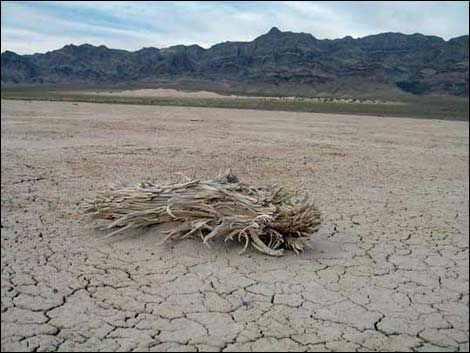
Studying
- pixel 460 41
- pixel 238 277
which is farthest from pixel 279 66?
pixel 238 277

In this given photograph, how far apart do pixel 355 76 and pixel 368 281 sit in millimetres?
81029

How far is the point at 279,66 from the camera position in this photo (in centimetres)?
9156

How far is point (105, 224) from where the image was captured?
5.07 m

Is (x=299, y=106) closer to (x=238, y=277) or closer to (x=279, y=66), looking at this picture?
(x=238, y=277)

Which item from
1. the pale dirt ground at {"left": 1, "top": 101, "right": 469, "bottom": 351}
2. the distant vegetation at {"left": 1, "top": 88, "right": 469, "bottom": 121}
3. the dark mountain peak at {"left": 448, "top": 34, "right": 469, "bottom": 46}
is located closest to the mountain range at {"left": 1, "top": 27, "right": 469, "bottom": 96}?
the dark mountain peak at {"left": 448, "top": 34, "right": 469, "bottom": 46}

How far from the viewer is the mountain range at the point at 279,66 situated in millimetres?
78562

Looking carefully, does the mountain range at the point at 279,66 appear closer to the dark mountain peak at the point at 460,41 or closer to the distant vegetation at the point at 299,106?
the dark mountain peak at the point at 460,41

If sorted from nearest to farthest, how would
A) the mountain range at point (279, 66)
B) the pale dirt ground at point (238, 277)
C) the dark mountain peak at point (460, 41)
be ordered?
the pale dirt ground at point (238, 277) → the mountain range at point (279, 66) → the dark mountain peak at point (460, 41)

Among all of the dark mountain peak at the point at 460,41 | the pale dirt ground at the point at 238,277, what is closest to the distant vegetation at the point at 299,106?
the pale dirt ground at the point at 238,277

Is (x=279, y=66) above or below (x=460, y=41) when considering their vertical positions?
below

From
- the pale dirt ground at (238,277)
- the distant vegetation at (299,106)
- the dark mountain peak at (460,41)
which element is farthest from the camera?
the dark mountain peak at (460,41)

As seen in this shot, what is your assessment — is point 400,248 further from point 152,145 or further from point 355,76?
point 355,76

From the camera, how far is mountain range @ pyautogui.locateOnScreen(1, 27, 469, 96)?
78562mm

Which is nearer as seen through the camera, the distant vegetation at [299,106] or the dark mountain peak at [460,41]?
the distant vegetation at [299,106]
